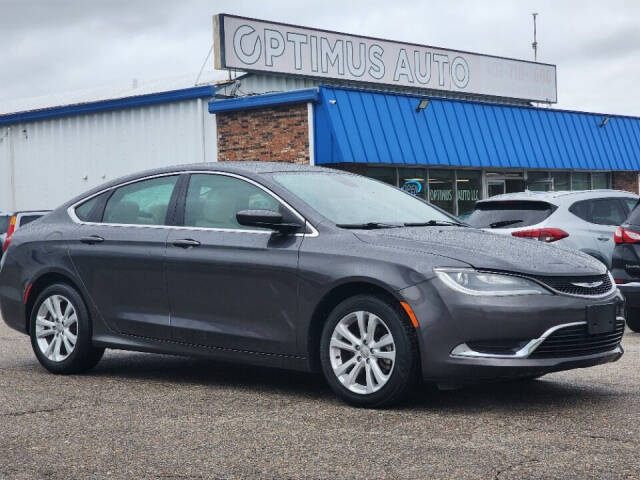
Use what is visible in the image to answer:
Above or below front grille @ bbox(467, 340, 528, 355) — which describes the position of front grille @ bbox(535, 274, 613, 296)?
A: above

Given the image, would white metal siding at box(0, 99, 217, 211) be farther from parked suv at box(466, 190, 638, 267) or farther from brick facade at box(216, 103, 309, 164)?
parked suv at box(466, 190, 638, 267)

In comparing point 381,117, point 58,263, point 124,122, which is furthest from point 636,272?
point 124,122

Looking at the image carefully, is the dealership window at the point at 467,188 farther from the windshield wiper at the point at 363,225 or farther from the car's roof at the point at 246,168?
the windshield wiper at the point at 363,225

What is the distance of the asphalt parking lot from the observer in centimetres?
512

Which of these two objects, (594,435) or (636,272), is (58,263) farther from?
(636,272)

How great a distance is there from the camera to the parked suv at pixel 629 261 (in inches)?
417

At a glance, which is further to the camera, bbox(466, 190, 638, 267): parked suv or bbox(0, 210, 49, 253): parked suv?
bbox(0, 210, 49, 253): parked suv

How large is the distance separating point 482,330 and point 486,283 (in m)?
0.27

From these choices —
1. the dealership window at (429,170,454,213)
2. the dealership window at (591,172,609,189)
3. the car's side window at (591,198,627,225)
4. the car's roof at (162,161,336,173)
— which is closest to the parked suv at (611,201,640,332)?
the car's side window at (591,198,627,225)

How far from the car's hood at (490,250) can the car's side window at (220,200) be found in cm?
89

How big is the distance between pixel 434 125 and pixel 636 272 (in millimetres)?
14805

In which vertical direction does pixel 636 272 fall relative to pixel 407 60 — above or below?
below

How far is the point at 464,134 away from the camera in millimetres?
26031

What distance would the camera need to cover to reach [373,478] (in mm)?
4883
